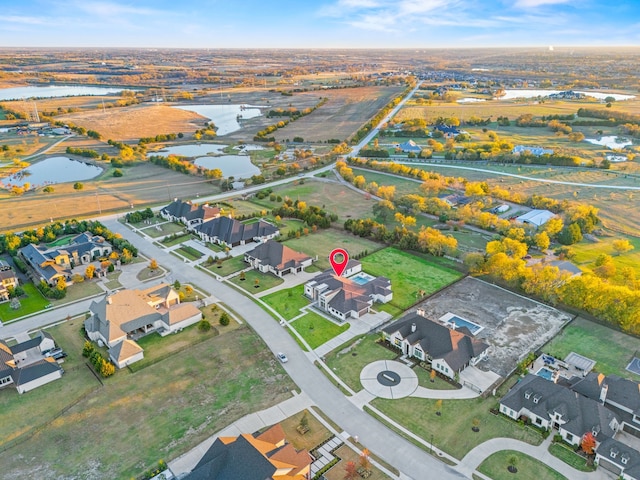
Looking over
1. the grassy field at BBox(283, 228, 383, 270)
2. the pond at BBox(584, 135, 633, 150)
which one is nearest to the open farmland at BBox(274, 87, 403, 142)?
the pond at BBox(584, 135, 633, 150)

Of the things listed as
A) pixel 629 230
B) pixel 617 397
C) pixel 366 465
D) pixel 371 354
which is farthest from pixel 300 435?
pixel 629 230

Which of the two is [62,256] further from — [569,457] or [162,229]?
[569,457]

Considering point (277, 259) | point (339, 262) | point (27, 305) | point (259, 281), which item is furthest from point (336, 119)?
point (27, 305)

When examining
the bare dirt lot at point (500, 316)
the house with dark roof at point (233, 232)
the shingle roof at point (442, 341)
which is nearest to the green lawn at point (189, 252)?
the house with dark roof at point (233, 232)

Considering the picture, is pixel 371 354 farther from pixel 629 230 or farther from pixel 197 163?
pixel 197 163

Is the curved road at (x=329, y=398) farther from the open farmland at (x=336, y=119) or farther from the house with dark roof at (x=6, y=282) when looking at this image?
the open farmland at (x=336, y=119)
